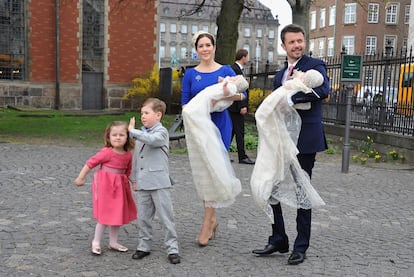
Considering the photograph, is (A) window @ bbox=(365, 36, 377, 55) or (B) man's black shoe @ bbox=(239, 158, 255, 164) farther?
(A) window @ bbox=(365, 36, 377, 55)

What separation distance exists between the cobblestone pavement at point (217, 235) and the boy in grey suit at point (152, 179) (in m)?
0.16

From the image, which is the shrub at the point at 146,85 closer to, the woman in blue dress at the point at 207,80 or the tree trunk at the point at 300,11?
the tree trunk at the point at 300,11

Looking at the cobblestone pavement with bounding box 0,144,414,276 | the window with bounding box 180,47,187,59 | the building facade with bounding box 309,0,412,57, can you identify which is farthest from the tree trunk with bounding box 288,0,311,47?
the window with bounding box 180,47,187,59

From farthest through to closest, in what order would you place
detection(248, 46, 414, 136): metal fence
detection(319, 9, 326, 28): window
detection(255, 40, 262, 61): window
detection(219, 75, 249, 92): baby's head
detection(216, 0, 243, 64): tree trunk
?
detection(255, 40, 262, 61): window < detection(319, 9, 326, 28): window < detection(216, 0, 243, 64): tree trunk < detection(248, 46, 414, 136): metal fence < detection(219, 75, 249, 92): baby's head

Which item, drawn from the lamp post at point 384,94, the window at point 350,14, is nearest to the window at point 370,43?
the window at point 350,14

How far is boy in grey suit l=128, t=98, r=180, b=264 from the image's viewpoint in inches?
166

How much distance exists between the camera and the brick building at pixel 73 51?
23.7m

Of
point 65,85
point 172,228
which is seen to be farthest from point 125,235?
point 65,85

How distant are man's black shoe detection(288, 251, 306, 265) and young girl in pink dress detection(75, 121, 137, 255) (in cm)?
142

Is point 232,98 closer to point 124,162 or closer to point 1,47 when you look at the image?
point 124,162

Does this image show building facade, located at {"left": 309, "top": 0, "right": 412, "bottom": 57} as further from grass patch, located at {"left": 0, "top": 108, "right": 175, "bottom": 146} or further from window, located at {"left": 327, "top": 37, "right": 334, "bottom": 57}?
grass patch, located at {"left": 0, "top": 108, "right": 175, "bottom": 146}

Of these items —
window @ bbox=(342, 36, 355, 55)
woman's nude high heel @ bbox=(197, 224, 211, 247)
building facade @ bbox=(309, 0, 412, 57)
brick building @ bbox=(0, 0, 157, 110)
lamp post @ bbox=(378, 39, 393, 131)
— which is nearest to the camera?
woman's nude high heel @ bbox=(197, 224, 211, 247)

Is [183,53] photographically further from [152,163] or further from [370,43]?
[152,163]

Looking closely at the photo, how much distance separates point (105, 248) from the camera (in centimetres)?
454
